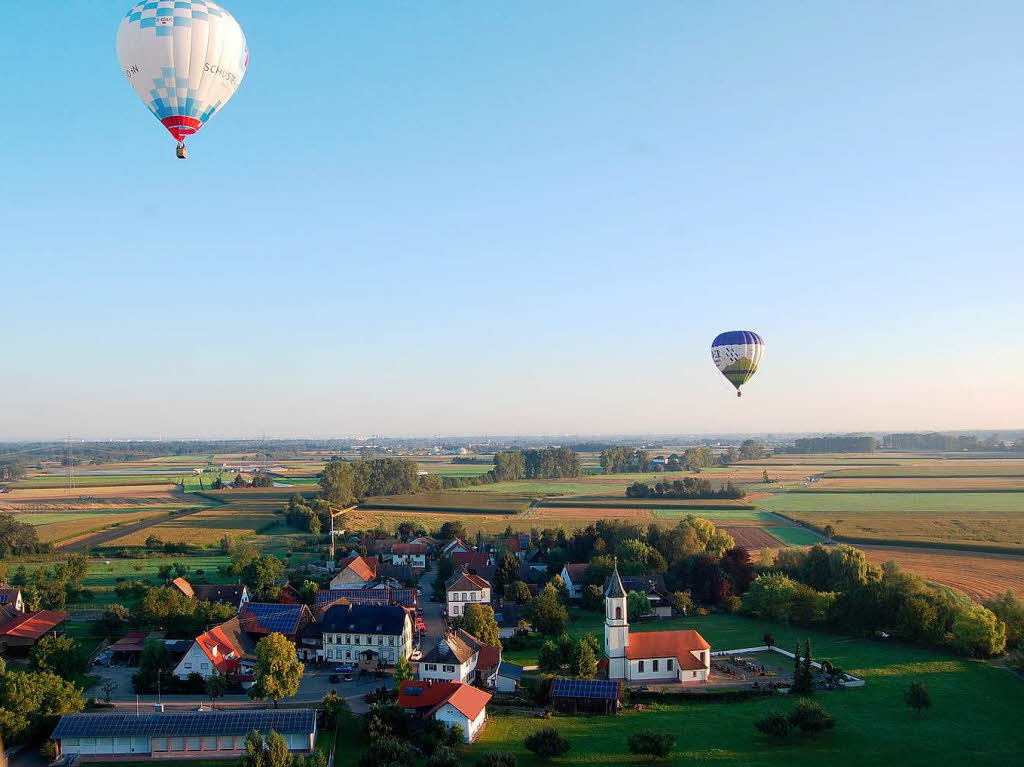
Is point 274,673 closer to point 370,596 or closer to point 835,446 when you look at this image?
point 370,596

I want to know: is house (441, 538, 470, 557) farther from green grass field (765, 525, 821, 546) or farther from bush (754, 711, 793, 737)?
bush (754, 711, 793, 737)

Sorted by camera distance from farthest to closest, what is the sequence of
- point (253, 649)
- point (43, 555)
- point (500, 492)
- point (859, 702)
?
point (500, 492), point (43, 555), point (253, 649), point (859, 702)

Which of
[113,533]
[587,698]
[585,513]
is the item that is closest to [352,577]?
[587,698]

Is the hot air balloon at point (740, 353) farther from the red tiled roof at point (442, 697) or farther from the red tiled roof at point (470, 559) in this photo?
the red tiled roof at point (442, 697)

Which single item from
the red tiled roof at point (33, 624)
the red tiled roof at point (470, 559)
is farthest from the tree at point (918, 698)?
the red tiled roof at point (33, 624)

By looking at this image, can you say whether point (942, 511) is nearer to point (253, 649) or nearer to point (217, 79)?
point (253, 649)

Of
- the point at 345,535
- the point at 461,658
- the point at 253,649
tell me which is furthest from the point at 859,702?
the point at 345,535

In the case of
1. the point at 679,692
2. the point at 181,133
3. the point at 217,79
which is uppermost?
the point at 217,79
